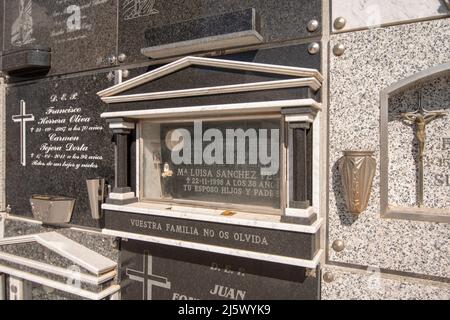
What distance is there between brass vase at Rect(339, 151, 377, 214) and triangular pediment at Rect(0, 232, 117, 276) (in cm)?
263

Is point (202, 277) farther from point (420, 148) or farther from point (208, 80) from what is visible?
point (420, 148)

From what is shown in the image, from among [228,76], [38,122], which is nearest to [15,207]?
[38,122]

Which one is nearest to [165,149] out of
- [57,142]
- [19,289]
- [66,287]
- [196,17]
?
[196,17]

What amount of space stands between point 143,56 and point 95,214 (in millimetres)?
1879

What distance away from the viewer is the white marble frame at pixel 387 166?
7.72 feet

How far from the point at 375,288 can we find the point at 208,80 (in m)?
2.24

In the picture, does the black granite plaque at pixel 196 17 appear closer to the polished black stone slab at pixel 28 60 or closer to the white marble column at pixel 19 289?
the polished black stone slab at pixel 28 60

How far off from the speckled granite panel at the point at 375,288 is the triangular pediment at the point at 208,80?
1.58 meters

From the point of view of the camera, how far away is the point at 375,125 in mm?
2525

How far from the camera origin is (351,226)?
2627 millimetres

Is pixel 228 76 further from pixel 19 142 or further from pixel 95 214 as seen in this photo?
pixel 19 142

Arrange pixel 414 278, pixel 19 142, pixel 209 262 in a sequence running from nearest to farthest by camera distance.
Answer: pixel 414 278 < pixel 209 262 < pixel 19 142

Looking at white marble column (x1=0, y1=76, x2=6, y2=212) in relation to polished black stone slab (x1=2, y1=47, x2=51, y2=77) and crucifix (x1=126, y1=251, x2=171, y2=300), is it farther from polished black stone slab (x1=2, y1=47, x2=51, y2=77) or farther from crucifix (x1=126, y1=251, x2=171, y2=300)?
crucifix (x1=126, y1=251, x2=171, y2=300)

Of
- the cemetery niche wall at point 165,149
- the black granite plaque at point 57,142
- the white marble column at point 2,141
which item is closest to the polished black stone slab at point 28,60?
the cemetery niche wall at point 165,149
